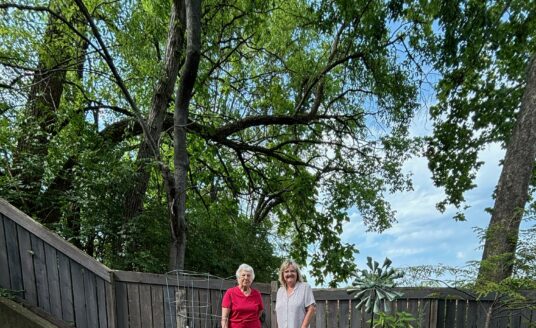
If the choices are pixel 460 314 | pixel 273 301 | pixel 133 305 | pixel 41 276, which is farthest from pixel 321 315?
pixel 41 276

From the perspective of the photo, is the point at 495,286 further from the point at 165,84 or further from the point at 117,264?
the point at 165,84

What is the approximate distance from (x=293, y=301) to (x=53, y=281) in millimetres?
3258

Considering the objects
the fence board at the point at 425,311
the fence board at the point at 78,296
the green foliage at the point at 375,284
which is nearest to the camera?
the green foliage at the point at 375,284

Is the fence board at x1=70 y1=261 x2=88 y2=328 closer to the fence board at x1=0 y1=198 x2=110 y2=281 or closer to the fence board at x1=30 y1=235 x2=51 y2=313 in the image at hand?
the fence board at x1=0 y1=198 x2=110 y2=281

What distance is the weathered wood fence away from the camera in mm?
3734

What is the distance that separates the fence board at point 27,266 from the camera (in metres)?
4.41

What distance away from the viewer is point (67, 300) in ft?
14.3

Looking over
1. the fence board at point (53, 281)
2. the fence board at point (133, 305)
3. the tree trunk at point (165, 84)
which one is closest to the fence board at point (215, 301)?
the fence board at point (133, 305)

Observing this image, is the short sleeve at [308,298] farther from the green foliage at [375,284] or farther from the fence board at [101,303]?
the fence board at [101,303]

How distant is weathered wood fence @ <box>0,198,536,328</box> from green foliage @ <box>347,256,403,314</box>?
0.63 meters

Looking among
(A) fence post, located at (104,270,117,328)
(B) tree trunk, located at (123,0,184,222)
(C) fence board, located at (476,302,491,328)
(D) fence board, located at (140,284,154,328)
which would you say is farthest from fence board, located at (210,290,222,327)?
(C) fence board, located at (476,302,491,328)

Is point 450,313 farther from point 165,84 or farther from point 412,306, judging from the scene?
point 165,84

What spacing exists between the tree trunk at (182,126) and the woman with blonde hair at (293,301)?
218 cm

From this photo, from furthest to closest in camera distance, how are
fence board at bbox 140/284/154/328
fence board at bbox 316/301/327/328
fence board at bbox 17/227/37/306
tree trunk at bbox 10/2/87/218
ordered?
tree trunk at bbox 10/2/87/218 → fence board at bbox 17/227/37/306 → fence board at bbox 140/284/154/328 → fence board at bbox 316/301/327/328
